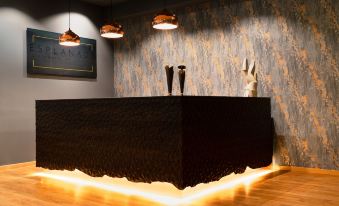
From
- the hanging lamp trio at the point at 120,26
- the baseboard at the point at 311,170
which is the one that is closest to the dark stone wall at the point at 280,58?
the baseboard at the point at 311,170

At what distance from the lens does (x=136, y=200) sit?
3490 mm

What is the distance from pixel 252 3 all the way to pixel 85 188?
3.44 metres

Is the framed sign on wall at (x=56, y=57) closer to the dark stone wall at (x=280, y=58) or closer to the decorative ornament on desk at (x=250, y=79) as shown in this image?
the dark stone wall at (x=280, y=58)

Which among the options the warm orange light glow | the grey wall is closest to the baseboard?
the warm orange light glow

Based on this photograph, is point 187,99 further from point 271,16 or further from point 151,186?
point 271,16

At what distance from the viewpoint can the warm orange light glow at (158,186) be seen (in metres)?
3.53

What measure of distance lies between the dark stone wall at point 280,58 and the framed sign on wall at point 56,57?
1.34m

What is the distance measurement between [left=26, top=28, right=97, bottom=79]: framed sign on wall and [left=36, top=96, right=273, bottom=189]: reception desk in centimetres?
139

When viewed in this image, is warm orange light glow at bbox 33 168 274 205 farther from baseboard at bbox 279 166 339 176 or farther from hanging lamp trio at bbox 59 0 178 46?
hanging lamp trio at bbox 59 0 178 46

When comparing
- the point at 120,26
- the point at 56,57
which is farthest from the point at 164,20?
the point at 56,57

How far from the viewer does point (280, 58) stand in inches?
203

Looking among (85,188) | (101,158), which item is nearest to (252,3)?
(101,158)

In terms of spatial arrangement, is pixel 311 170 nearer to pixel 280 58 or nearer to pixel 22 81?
pixel 280 58

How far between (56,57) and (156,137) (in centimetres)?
338
